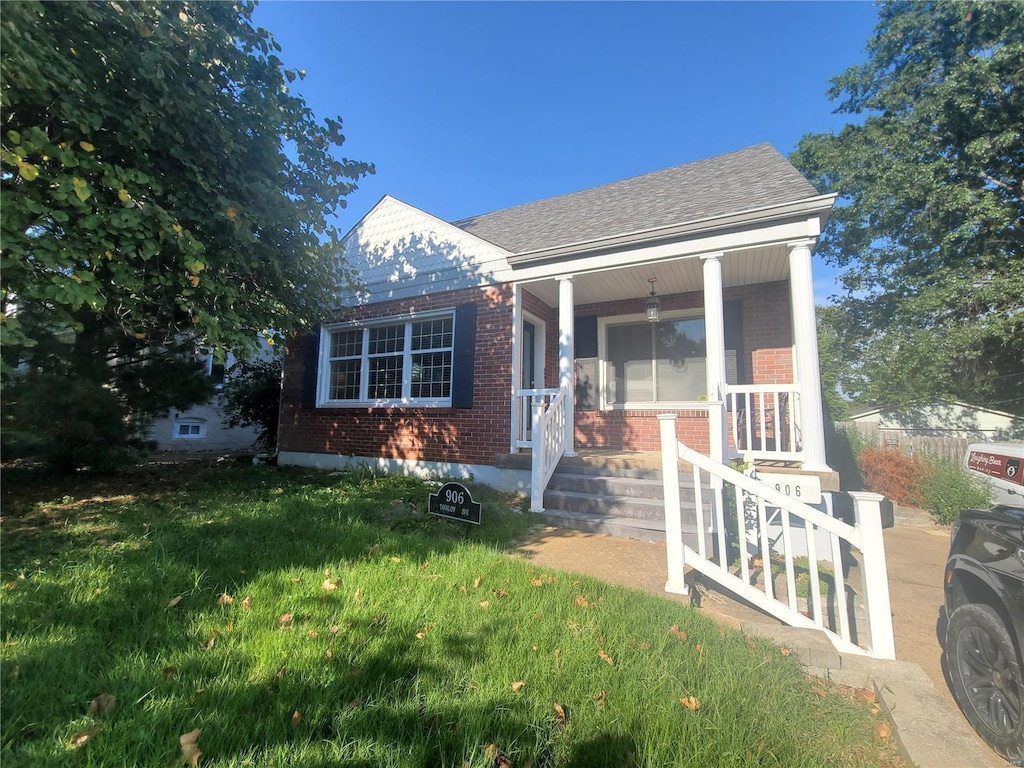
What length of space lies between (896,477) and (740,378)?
4.77 m

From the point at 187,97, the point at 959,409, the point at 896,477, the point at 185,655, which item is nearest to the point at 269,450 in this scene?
the point at 187,97

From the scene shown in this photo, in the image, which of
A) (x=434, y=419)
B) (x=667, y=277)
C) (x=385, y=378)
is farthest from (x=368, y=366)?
(x=667, y=277)

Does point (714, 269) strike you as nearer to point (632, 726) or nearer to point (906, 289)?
point (632, 726)

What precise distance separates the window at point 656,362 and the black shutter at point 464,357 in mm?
2552

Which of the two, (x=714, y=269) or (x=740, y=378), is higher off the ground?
(x=714, y=269)

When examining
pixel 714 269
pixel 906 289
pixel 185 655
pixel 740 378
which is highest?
pixel 906 289

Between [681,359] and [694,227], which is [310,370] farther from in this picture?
[694,227]

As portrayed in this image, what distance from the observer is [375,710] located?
177cm

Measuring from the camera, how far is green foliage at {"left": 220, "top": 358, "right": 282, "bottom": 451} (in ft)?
35.6

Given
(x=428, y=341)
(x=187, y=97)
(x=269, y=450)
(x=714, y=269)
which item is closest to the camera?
(x=187, y=97)

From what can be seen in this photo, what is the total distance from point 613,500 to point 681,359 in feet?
11.2

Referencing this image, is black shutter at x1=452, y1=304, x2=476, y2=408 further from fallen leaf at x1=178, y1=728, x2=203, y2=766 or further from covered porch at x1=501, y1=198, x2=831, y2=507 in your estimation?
fallen leaf at x1=178, y1=728, x2=203, y2=766

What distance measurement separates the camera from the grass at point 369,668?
5.31 ft

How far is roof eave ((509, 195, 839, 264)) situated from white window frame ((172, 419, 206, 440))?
1264cm
